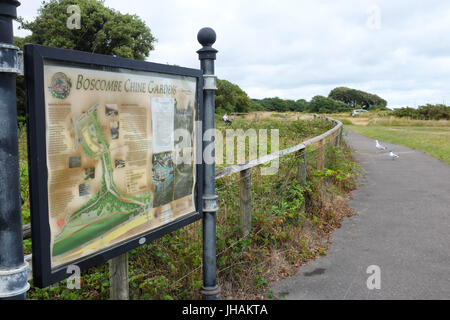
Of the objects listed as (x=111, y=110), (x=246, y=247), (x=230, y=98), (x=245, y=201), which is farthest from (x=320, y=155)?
(x=230, y=98)

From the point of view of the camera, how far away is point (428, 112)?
4628 cm

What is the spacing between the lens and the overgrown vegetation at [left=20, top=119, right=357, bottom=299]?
382 centimetres

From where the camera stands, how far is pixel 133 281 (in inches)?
148

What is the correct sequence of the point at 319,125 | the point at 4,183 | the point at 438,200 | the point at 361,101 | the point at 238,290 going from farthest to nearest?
the point at 361,101, the point at 319,125, the point at 438,200, the point at 238,290, the point at 4,183

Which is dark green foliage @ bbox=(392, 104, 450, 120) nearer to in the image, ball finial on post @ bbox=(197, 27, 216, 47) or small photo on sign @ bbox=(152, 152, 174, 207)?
ball finial on post @ bbox=(197, 27, 216, 47)

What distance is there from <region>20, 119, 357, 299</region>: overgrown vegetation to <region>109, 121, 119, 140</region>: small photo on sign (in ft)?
4.96

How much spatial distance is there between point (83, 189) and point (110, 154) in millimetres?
262

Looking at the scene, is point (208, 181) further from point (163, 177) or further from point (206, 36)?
point (206, 36)

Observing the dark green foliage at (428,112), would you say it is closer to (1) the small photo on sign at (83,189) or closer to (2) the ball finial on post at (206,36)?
(2) the ball finial on post at (206,36)

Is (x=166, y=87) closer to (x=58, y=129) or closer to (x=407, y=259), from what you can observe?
(x=58, y=129)

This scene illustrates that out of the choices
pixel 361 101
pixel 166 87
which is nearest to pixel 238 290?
pixel 166 87

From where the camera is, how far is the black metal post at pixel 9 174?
1931mm

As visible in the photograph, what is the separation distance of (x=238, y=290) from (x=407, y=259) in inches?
90.4

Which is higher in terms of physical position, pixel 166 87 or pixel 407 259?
pixel 166 87
